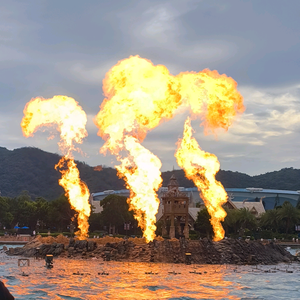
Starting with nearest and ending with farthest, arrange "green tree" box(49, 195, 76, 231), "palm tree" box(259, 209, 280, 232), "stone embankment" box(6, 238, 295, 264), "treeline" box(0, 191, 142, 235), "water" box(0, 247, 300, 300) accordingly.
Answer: "water" box(0, 247, 300, 300)
"stone embankment" box(6, 238, 295, 264)
"treeline" box(0, 191, 142, 235)
"green tree" box(49, 195, 76, 231)
"palm tree" box(259, 209, 280, 232)

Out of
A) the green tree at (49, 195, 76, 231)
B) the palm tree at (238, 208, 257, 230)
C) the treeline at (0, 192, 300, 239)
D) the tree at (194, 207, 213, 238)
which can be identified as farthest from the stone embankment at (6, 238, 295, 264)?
the green tree at (49, 195, 76, 231)

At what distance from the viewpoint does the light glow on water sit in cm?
3481

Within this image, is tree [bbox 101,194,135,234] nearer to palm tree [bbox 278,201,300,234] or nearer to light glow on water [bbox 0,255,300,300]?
palm tree [bbox 278,201,300,234]

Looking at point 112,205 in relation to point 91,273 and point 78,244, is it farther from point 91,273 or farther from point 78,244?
point 91,273

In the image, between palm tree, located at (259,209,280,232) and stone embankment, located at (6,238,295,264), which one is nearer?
stone embankment, located at (6,238,295,264)

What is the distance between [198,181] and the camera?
229 feet

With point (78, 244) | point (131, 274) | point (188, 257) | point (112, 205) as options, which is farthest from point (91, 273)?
point (112, 205)

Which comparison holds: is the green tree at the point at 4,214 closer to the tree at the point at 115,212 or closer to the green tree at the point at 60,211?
the green tree at the point at 60,211

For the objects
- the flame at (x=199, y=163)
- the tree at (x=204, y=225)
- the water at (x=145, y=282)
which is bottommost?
the water at (x=145, y=282)

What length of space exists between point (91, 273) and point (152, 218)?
78.0 ft

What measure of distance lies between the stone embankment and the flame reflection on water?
5.95 metres

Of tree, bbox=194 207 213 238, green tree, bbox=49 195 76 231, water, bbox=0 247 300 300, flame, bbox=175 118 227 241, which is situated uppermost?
flame, bbox=175 118 227 241

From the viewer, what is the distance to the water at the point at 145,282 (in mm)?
34812


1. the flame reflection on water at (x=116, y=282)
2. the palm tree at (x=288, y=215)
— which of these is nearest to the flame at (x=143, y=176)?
the flame reflection on water at (x=116, y=282)
